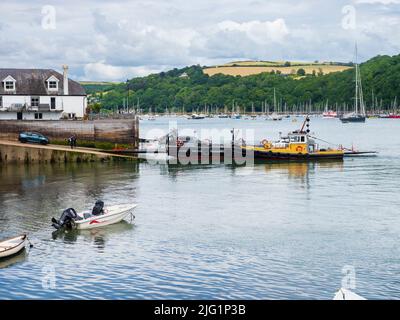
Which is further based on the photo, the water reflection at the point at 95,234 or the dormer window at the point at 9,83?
the dormer window at the point at 9,83

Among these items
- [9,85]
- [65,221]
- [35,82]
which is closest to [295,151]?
[35,82]

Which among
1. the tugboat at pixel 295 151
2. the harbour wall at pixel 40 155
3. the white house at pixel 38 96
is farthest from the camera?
the white house at pixel 38 96

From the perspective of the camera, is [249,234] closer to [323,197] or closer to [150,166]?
[323,197]

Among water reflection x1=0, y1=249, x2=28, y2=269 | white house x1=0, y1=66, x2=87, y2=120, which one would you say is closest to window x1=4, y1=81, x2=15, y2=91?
white house x1=0, y1=66, x2=87, y2=120

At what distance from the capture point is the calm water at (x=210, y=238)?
2977cm

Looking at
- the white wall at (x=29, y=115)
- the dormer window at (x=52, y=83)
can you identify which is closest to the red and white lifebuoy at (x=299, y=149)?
the white wall at (x=29, y=115)

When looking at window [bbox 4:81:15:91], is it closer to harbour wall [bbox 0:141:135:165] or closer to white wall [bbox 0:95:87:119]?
white wall [bbox 0:95:87:119]

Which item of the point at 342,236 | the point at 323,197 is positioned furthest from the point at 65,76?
the point at 342,236

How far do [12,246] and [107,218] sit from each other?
29.3ft

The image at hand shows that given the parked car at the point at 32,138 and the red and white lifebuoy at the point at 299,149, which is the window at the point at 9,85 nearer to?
the parked car at the point at 32,138

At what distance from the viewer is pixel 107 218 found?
42.8 meters

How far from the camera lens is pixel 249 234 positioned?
1571 inches

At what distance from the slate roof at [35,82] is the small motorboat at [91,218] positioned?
48.2 meters

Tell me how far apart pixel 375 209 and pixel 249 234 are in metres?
12.4
